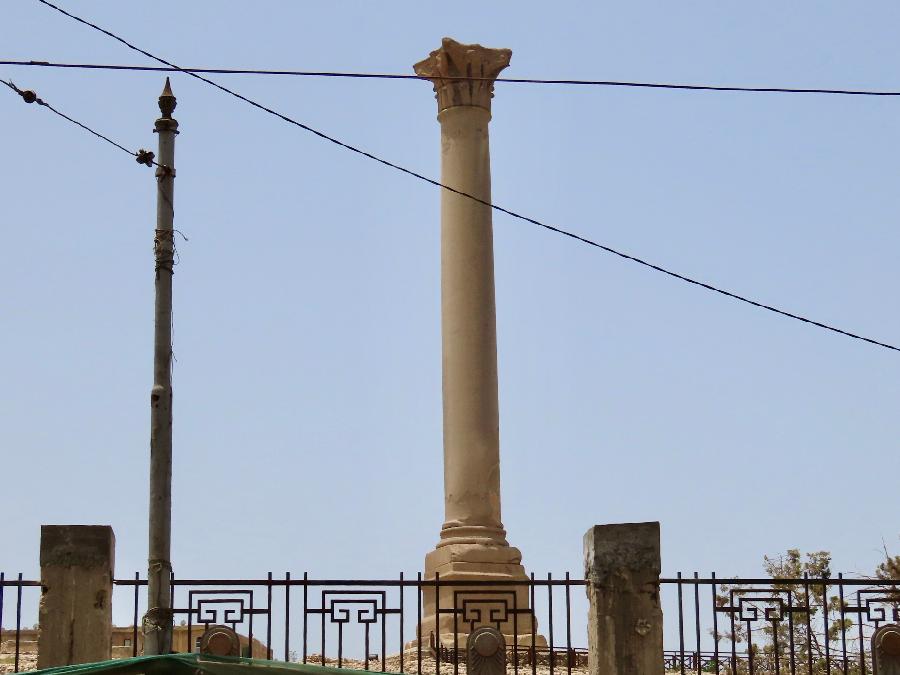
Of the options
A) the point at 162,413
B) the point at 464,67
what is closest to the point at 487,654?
the point at 162,413

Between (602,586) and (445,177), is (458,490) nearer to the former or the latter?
(445,177)

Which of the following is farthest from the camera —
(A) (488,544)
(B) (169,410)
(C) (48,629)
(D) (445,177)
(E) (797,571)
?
(E) (797,571)

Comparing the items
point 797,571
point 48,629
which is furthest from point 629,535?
point 797,571

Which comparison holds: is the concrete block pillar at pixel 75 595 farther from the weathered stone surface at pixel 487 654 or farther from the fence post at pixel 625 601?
the fence post at pixel 625 601

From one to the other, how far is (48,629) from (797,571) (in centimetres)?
1623

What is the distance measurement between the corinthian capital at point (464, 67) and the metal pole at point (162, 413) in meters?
8.91

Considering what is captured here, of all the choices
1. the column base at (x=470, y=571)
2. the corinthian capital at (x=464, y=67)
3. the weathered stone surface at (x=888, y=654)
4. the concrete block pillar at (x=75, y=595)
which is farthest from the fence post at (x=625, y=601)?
the corinthian capital at (x=464, y=67)

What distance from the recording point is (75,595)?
1330 centimetres

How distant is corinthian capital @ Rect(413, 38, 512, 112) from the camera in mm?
21328

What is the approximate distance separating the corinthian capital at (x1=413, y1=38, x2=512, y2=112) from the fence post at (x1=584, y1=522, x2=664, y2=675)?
29.9 ft

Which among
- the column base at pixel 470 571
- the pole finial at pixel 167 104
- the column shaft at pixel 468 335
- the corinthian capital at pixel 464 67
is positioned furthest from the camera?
the corinthian capital at pixel 464 67

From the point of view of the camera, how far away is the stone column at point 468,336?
19.9m

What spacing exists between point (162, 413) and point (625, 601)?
406 cm

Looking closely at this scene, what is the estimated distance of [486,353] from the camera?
20.7 meters
